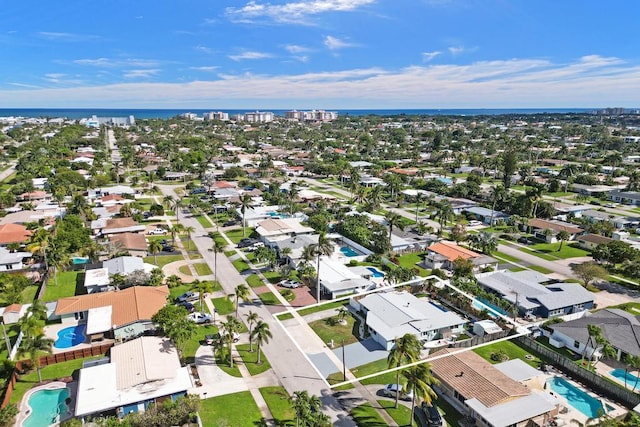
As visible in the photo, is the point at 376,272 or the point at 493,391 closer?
the point at 493,391

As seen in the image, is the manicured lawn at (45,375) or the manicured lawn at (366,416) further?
the manicured lawn at (45,375)

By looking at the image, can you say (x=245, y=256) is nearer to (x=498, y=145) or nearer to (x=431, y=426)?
(x=431, y=426)

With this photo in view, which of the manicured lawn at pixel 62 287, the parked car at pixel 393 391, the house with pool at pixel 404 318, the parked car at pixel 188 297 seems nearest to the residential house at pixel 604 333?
the house with pool at pixel 404 318

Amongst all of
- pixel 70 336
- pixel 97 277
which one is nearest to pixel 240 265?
pixel 97 277

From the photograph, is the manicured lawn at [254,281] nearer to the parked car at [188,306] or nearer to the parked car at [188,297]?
the parked car at [188,297]

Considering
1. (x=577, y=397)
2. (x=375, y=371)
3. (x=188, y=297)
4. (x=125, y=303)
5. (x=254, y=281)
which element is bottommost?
(x=577, y=397)

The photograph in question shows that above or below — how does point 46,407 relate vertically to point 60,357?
below

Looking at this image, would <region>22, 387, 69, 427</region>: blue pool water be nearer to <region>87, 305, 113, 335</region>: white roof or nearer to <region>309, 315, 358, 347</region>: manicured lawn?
<region>87, 305, 113, 335</region>: white roof

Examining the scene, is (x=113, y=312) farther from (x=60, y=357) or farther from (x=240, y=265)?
(x=240, y=265)
